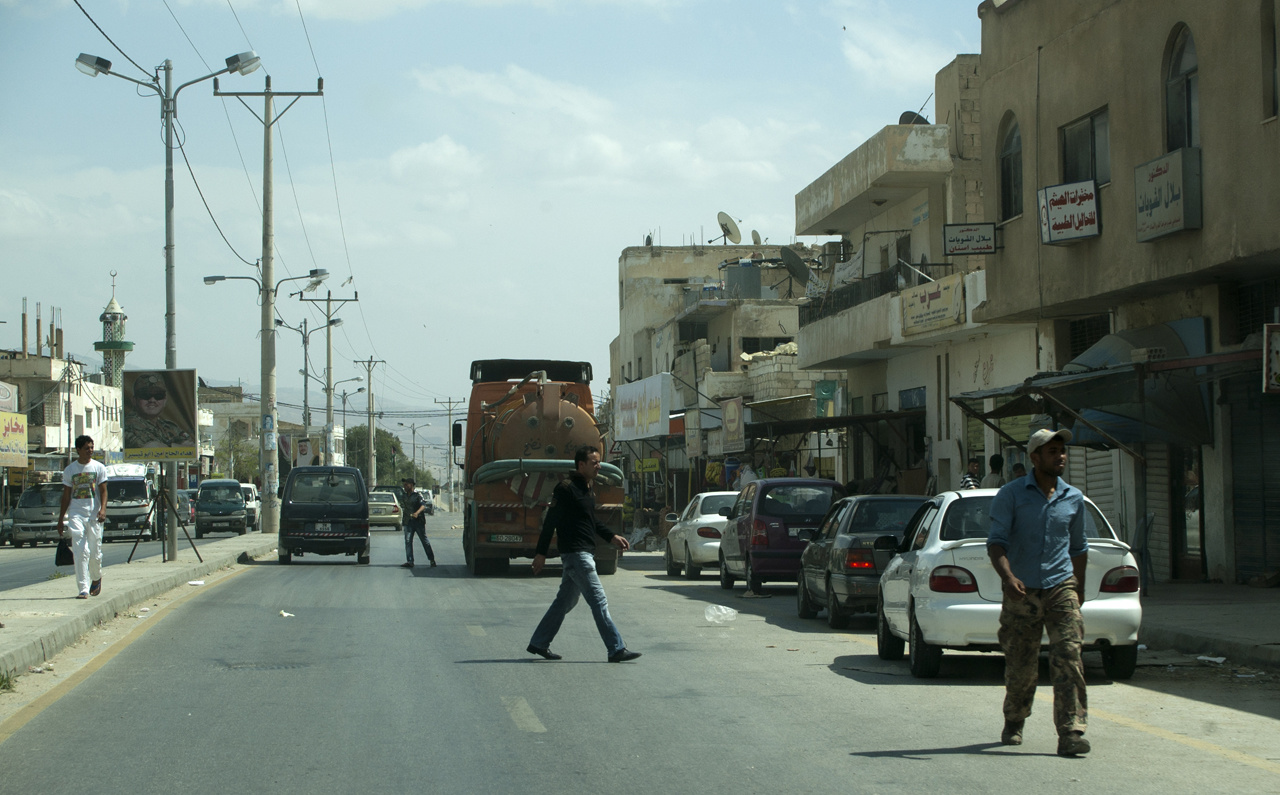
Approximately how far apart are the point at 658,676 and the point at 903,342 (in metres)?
19.1

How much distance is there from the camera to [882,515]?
567 inches

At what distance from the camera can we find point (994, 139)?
22.7 m

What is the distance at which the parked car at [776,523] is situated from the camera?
18391 millimetres

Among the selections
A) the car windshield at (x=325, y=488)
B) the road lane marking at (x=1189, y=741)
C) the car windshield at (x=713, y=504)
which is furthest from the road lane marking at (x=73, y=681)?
the car windshield at (x=325, y=488)

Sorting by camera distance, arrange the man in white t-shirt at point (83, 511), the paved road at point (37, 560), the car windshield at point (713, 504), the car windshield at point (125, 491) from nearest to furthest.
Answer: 1. the man in white t-shirt at point (83, 511)
2. the car windshield at point (713, 504)
3. the paved road at point (37, 560)
4. the car windshield at point (125, 491)

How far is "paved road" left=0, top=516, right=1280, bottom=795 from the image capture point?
22.0 feet

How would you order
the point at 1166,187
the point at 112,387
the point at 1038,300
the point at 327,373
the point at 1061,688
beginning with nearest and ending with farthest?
the point at 1061,688 → the point at 1166,187 → the point at 1038,300 → the point at 327,373 → the point at 112,387

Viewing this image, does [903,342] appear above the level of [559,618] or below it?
above

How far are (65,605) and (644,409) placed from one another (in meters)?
38.0

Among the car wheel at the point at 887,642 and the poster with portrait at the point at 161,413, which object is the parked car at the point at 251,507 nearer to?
the poster with portrait at the point at 161,413

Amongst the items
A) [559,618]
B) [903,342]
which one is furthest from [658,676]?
[903,342]

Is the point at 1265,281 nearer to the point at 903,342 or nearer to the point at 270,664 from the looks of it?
the point at 903,342

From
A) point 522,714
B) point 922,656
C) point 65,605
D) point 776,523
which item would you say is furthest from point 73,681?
point 776,523

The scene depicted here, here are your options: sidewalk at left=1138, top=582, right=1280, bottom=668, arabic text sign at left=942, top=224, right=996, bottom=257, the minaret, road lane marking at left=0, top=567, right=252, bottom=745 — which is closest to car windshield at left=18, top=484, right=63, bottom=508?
road lane marking at left=0, top=567, right=252, bottom=745
